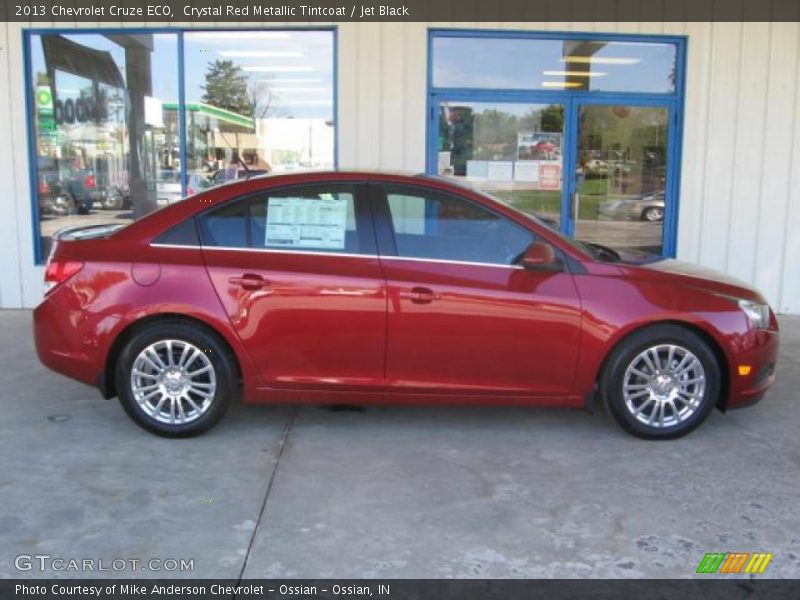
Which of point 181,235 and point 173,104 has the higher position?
point 173,104

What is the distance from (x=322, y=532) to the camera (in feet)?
12.1

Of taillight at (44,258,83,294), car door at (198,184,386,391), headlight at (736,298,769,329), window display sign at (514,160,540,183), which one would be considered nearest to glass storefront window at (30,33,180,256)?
window display sign at (514,160,540,183)

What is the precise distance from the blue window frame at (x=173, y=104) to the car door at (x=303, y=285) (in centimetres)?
390

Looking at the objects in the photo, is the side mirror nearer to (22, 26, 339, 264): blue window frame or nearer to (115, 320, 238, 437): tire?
(115, 320, 238, 437): tire

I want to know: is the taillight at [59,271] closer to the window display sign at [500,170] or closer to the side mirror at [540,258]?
the side mirror at [540,258]

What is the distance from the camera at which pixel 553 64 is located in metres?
8.65

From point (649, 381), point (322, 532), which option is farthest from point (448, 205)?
point (322, 532)

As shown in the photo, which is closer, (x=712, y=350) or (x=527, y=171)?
(x=712, y=350)

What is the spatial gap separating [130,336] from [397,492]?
1.91 m

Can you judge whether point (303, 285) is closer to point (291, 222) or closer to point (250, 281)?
point (250, 281)

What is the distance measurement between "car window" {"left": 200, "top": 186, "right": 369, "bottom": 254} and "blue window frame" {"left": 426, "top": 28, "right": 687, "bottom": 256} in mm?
3943
